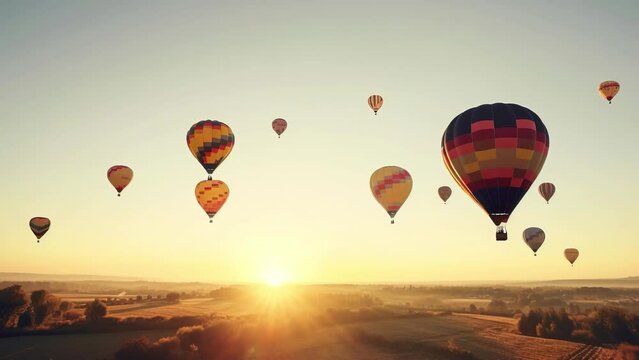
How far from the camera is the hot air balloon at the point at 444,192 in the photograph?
5779 cm

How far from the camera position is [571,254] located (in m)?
79.4

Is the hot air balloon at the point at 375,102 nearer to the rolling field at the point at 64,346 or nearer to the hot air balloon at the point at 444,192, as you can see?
the hot air balloon at the point at 444,192

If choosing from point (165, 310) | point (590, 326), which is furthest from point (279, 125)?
point (590, 326)

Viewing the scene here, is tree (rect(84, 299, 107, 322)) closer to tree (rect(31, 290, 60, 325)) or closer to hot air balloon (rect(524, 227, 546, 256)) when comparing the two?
tree (rect(31, 290, 60, 325))

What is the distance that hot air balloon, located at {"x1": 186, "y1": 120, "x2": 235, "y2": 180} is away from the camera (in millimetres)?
46562

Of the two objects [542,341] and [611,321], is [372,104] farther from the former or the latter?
[611,321]

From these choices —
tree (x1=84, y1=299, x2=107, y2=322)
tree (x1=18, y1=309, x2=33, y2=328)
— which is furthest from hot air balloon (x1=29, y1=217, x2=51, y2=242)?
tree (x1=18, y1=309, x2=33, y2=328)

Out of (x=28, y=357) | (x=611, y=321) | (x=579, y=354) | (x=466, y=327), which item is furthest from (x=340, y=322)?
(x=28, y=357)

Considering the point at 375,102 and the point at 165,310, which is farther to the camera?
the point at 165,310

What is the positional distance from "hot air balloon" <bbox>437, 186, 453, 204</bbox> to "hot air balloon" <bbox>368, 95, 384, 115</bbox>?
15.1 meters

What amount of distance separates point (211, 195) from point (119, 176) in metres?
12.5

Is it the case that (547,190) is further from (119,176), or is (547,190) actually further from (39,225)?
(39,225)

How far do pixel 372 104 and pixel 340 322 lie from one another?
30721 mm

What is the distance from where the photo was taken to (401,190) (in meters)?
47.2
